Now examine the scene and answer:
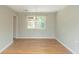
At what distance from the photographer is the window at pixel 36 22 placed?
892 centimetres

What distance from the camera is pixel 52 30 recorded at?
907 cm

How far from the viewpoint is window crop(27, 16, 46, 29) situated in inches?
351

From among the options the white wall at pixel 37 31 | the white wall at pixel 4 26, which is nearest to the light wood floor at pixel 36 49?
the white wall at pixel 4 26

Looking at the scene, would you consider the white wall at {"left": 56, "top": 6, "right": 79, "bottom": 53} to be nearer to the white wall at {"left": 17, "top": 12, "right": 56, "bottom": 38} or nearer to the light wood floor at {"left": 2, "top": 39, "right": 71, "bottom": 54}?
the light wood floor at {"left": 2, "top": 39, "right": 71, "bottom": 54}

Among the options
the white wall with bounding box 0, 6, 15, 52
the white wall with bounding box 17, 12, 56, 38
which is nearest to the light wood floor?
the white wall with bounding box 0, 6, 15, 52

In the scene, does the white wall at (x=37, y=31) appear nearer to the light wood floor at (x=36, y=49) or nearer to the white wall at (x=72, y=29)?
the light wood floor at (x=36, y=49)

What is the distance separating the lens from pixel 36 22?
8.91 meters

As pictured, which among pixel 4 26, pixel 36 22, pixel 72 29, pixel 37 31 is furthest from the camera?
pixel 37 31

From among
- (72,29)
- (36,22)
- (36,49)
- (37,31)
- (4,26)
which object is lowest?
(36,49)

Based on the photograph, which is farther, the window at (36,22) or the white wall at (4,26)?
the window at (36,22)

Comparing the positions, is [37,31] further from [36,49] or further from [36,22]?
[36,49]

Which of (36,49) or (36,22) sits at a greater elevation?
(36,22)

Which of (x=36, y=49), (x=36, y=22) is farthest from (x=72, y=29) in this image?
(x=36, y=22)
